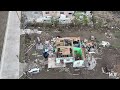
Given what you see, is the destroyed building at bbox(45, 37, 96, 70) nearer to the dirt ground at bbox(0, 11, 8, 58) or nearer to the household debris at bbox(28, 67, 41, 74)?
the household debris at bbox(28, 67, 41, 74)

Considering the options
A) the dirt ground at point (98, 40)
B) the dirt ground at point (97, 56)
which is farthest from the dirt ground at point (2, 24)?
the dirt ground at point (97, 56)

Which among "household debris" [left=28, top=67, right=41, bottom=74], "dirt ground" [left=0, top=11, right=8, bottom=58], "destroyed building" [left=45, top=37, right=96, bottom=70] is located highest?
"dirt ground" [left=0, top=11, right=8, bottom=58]

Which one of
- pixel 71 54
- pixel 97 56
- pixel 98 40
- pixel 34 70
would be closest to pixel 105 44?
pixel 98 40

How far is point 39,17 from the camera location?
30.0 feet

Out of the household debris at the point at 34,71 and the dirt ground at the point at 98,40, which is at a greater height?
the dirt ground at the point at 98,40

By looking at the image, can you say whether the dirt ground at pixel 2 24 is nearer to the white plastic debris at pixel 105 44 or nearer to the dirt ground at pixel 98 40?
the dirt ground at pixel 98 40

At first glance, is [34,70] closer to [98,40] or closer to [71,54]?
[71,54]

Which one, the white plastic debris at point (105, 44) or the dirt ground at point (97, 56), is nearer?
the dirt ground at point (97, 56)

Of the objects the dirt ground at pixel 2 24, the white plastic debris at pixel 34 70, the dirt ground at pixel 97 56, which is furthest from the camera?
the dirt ground at pixel 2 24

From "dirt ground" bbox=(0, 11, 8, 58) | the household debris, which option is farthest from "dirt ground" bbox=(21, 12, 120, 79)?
"dirt ground" bbox=(0, 11, 8, 58)

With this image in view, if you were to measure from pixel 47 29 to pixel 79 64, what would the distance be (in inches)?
85.4

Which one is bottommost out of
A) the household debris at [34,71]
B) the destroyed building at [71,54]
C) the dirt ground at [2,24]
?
the household debris at [34,71]
